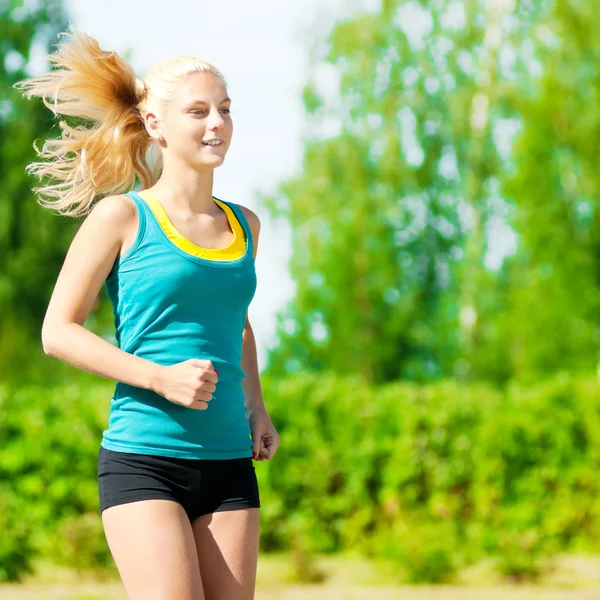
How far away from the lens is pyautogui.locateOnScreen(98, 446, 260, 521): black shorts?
246 cm

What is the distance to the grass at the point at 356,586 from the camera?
7.59 m

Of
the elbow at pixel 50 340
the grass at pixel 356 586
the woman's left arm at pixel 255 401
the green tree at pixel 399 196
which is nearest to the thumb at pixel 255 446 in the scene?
the woman's left arm at pixel 255 401

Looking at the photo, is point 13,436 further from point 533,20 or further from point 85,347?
point 533,20

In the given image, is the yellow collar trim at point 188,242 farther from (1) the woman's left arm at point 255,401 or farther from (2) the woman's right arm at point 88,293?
(1) the woman's left arm at point 255,401

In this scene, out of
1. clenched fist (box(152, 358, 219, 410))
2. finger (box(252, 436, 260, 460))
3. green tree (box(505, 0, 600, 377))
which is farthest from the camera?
green tree (box(505, 0, 600, 377))

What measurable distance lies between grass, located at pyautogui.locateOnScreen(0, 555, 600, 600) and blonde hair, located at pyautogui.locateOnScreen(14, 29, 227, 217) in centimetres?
510

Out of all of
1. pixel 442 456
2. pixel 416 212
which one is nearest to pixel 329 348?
pixel 416 212

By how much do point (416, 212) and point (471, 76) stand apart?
3.14m

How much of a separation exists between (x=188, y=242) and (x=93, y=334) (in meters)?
0.33

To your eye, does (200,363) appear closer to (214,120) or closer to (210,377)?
(210,377)

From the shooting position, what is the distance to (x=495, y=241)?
22625 millimetres

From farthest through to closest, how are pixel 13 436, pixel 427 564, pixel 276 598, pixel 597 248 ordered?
pixel 597 248 → pixel 13 436 → pixel 427 564 → pixel 276 598

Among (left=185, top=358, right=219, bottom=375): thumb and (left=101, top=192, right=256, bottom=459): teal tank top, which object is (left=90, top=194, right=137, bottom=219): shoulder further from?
(left=185, top=358, right=219, bottom=375): thumb

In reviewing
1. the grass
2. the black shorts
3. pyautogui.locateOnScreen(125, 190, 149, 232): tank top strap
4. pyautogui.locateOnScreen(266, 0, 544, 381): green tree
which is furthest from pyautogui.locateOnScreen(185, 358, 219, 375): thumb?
pyautogui.locateOnScreen(266, 0, 544, 381): green tree
